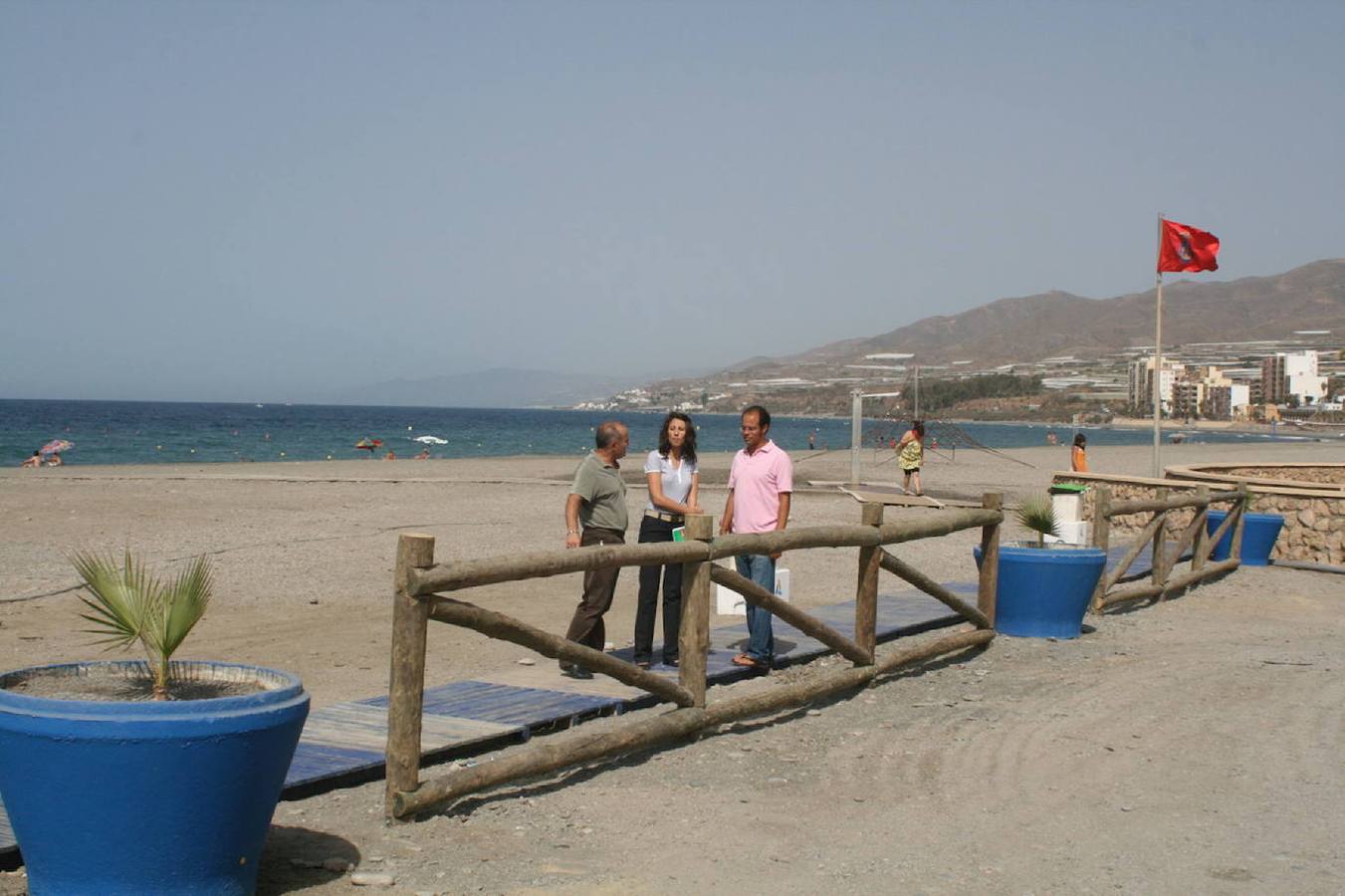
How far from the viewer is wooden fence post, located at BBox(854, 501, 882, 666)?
335 inches

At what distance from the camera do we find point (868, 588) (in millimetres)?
8555

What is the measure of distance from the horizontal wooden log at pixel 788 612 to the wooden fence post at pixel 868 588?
0.08 meters

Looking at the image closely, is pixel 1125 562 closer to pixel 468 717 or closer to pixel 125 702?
pixel 468 717

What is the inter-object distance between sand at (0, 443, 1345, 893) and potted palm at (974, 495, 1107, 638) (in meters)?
0.19

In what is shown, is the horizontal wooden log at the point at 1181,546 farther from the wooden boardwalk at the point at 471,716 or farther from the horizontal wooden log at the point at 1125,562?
the wooden boardwalk at the point at 471,716

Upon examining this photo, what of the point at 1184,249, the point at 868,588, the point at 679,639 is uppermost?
the point at 1184,249

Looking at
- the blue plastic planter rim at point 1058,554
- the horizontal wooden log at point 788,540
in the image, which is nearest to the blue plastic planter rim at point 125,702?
the horizontal wooden log at point 788,540

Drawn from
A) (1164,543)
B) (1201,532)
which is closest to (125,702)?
(1164,543)

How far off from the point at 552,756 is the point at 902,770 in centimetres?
177

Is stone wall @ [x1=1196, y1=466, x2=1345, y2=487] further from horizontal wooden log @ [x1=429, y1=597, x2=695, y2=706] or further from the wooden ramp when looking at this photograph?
horizontal wooden log @ [x1=429, y1=597, x2=695, y2=706]

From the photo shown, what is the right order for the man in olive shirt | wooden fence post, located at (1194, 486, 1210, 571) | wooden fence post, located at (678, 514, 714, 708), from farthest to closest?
1. wooden fence post, located at (1194, 486, 1210, 571)
2. the man in olive shirt
3. wooden fence post, located at (678, 514, 714, 708)

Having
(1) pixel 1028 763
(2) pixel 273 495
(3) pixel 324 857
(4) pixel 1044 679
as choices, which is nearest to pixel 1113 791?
(1) pixel 1028 763

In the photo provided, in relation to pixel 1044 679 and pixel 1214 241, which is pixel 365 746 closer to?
pixel 1044 679

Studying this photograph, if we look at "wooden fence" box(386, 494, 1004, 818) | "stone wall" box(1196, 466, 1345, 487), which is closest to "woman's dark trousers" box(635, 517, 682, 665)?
"wooden fence" box(386, 494, 1004, 818)
